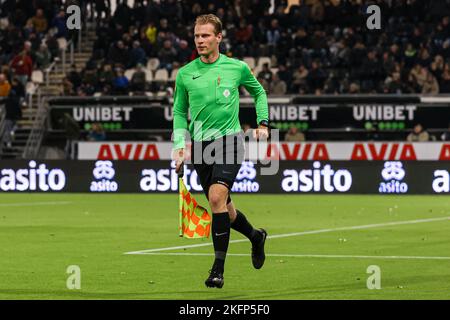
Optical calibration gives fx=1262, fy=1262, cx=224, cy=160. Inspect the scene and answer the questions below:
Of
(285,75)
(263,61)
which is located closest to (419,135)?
(285,75)

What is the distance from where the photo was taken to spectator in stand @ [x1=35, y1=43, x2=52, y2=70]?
129 feet

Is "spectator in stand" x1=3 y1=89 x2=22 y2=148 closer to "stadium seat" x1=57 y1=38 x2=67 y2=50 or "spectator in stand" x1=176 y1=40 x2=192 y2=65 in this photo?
"stadium seat" x1=57 y1=38 x2=67 y2=50

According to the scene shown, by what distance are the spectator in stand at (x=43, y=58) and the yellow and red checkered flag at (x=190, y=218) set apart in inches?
1098

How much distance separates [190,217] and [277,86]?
23.0 metres

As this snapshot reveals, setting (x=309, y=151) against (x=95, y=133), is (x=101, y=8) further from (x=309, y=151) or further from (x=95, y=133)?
(x=309, y=151)

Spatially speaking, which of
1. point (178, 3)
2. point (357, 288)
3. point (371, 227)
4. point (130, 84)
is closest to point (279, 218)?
point (371, 227)

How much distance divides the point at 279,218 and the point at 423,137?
38.5ft

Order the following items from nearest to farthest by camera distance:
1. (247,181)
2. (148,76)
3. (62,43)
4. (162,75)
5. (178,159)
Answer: (178,159) → (247,181) → (162,75) → (148,76) → (62,43)

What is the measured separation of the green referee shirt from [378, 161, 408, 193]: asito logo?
1882 cm

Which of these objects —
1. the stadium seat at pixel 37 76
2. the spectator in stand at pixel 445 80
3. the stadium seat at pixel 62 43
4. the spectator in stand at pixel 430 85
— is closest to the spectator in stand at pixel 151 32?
the stadium seat at pixel 62 43

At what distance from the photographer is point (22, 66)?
3828cm

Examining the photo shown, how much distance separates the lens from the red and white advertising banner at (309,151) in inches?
1286
